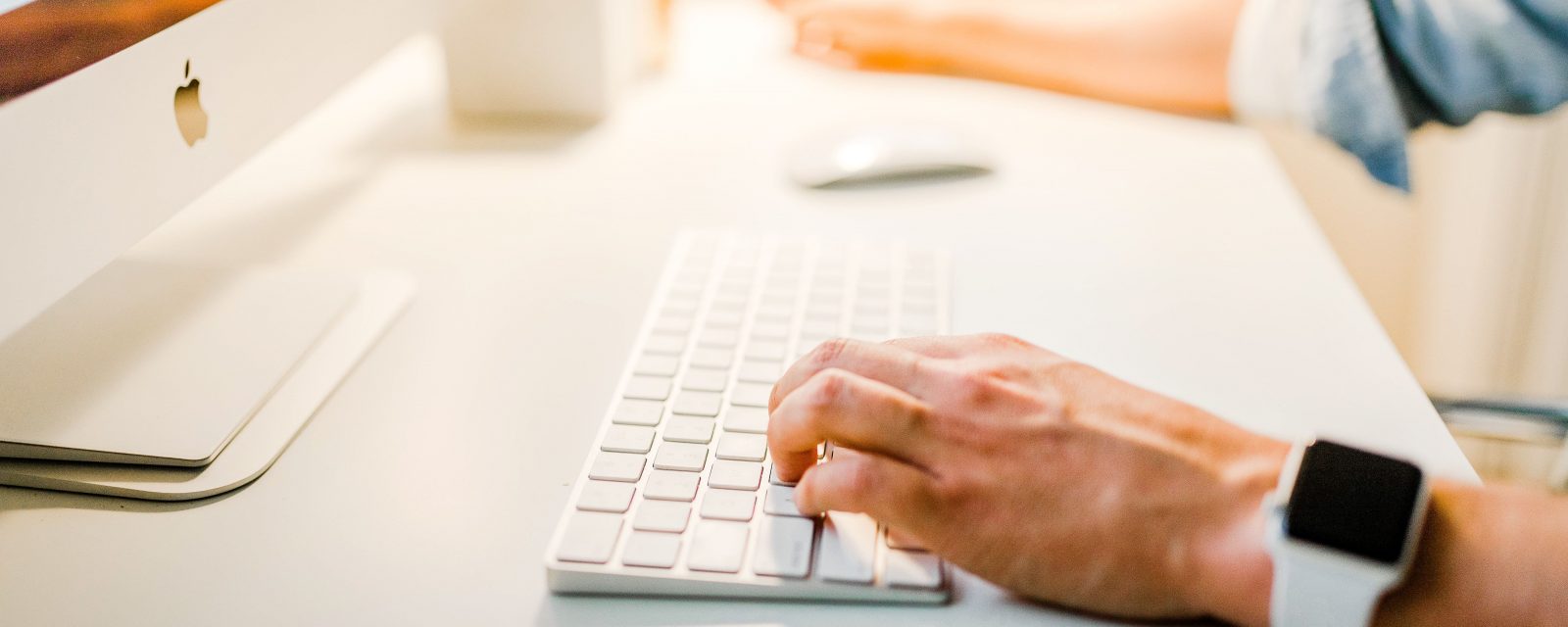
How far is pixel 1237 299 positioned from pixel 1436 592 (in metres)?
0.29

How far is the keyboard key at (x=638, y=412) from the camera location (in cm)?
49

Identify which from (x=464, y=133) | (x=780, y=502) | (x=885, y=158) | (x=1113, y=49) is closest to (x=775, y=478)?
(x=780, y=502)

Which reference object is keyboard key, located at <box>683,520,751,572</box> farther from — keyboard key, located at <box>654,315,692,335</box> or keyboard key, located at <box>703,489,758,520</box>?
keyboard key, located at <box>654,315,692,335</box>

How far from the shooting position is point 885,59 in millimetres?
1112

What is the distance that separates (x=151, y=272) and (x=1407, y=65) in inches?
33.9

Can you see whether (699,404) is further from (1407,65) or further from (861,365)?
(1407,65)

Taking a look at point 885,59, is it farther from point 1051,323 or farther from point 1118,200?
point 1051,323

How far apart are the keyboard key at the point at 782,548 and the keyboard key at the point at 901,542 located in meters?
0.03

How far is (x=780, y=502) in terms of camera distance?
17.4 inches

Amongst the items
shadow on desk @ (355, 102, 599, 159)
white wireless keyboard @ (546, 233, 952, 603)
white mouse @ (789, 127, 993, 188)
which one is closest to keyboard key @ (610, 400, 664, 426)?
white wireless keyboard @ (546, 233, 952, 603)

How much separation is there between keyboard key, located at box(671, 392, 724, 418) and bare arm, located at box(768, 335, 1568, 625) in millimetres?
54

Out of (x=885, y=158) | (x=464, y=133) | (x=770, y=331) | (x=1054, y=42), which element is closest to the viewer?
(x=770, y=331)

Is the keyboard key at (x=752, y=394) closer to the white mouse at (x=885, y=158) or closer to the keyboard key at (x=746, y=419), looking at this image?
the keyboard key at (x=746, y=419)

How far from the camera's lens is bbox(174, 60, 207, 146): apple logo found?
0.48 m
